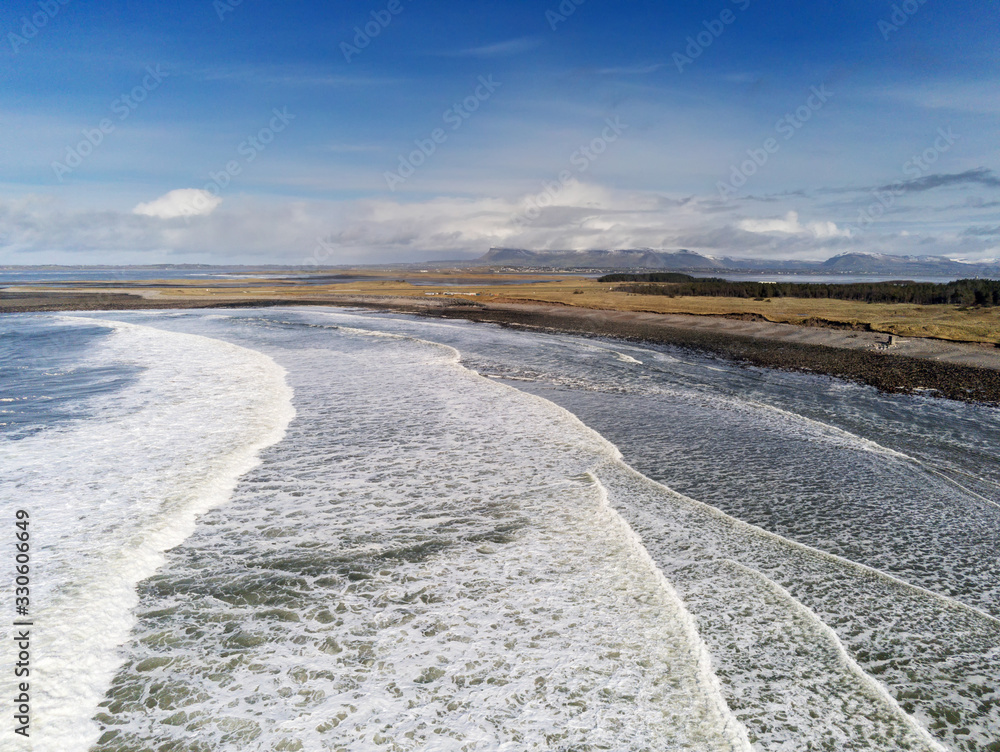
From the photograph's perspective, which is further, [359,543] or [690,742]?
[359,543]

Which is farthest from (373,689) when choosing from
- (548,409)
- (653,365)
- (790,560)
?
(653,365)

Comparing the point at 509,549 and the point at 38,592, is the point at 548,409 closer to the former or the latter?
the point at 509,549

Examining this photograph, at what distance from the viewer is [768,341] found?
32594 millimetres

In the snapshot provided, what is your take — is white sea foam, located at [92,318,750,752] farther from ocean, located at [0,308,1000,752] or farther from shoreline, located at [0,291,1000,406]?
shoreline, located at [0,291,1000,406]

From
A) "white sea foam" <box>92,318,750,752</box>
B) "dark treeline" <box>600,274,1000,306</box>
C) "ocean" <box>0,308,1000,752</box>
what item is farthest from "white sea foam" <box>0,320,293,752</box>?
"dark treeline" <box>600,274,1000,306</box>

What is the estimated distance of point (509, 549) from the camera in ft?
24.7

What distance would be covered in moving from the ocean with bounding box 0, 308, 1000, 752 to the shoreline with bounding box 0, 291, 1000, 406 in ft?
24.8

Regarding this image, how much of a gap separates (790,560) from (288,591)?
255 inches

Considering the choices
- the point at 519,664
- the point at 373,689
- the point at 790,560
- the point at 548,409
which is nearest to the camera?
the point at 373,689

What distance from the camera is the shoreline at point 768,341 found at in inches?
825

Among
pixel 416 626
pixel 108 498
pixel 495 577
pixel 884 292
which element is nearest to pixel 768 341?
pixel 495 577

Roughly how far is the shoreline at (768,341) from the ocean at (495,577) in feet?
24.8

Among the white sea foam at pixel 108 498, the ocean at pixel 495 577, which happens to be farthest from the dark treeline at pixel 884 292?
the white sea foam at pixel 108 498

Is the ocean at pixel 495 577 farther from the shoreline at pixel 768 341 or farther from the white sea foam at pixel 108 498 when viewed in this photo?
the shoreline at pixel 768 341
